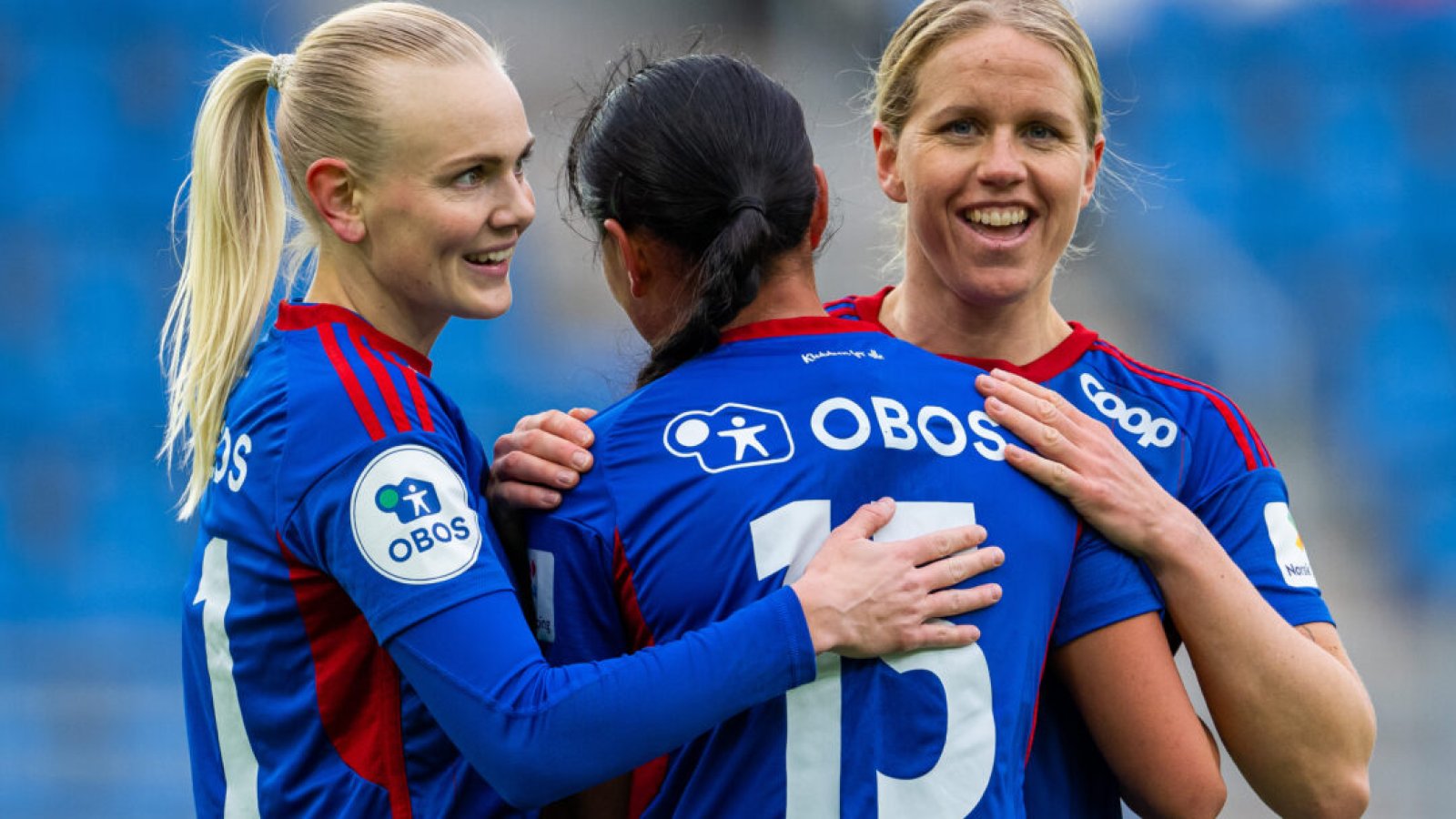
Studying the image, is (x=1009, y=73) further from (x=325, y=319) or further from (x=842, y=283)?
(x=842, y=283)

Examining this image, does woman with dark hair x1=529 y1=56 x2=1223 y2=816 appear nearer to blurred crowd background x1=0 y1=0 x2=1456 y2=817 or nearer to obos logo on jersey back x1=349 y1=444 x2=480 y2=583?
obos logo on jersey back x1=349 y1=444 x2=480 y2=583

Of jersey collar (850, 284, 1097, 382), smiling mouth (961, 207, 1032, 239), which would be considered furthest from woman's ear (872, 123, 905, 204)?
jersey collar (850, 284, 1097, 382)

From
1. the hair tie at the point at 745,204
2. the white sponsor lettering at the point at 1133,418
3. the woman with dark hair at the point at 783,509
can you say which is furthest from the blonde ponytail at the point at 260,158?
the white sponsor lettering at the point at 1133,418

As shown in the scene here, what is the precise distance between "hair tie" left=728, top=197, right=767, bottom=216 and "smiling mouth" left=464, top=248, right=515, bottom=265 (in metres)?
0.45

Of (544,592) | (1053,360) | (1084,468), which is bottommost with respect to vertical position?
(544,592)

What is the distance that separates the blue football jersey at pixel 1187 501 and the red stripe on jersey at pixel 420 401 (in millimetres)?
542

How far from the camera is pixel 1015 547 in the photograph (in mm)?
1709

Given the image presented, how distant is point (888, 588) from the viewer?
164cm

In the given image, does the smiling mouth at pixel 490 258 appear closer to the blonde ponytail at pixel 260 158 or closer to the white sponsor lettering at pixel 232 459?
→ the blonde ponytail at pixel 260 158

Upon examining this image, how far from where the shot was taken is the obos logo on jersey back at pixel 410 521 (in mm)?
1636

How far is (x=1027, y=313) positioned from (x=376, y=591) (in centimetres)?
109

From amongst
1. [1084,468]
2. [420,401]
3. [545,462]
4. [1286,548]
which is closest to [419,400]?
[420,401]

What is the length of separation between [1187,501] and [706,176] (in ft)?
2.60

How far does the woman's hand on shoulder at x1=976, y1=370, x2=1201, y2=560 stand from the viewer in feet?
5.76
